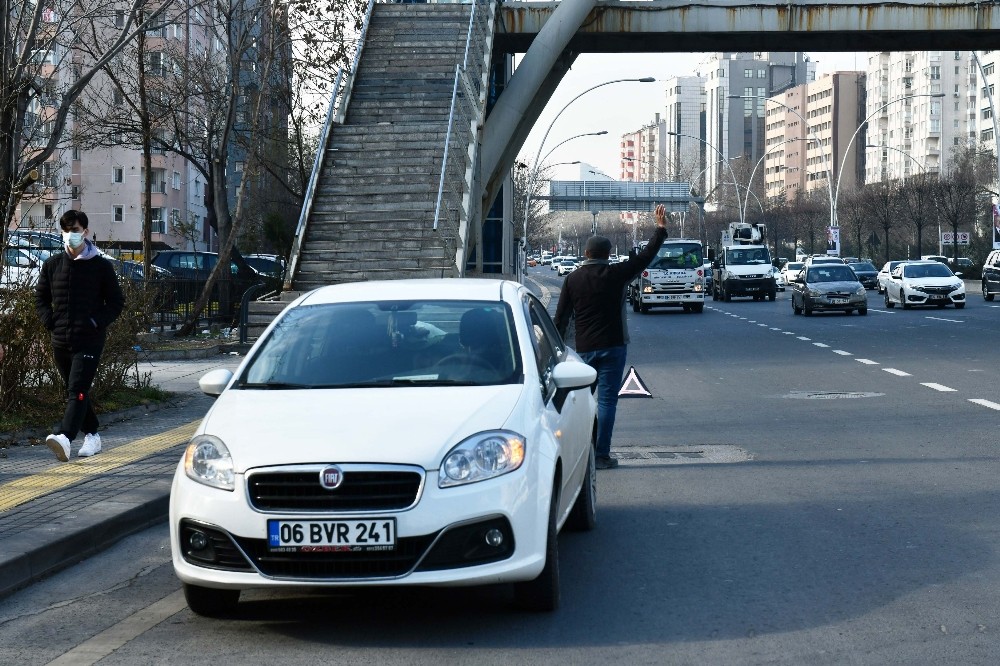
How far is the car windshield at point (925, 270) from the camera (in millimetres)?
47875

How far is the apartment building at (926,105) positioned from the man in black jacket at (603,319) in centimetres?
15211

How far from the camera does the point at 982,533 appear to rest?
8195 millimetres

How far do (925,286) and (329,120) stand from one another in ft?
80.9

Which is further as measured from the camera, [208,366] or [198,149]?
[198,149]

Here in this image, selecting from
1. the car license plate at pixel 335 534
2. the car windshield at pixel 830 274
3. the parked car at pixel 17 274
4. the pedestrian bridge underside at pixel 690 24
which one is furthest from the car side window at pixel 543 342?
the car windshield at pixel 830 274

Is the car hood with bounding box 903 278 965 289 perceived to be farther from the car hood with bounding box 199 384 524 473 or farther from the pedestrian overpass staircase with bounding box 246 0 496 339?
the car hood with bounding box 199 384 524 473

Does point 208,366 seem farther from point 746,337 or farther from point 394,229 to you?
point 746,337

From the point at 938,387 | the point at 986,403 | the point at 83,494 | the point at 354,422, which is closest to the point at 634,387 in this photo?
the point at 986,403

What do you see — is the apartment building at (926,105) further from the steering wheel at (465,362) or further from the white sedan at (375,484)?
the white sedan at (375,484)

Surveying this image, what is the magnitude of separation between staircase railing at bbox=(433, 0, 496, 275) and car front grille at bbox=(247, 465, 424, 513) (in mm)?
18082

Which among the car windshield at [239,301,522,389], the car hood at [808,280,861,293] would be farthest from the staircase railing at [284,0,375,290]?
the car windshield at [239,301,522,389]

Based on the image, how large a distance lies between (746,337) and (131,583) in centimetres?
2512

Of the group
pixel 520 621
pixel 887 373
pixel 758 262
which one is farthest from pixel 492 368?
pixel 758 262

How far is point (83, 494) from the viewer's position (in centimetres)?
943
